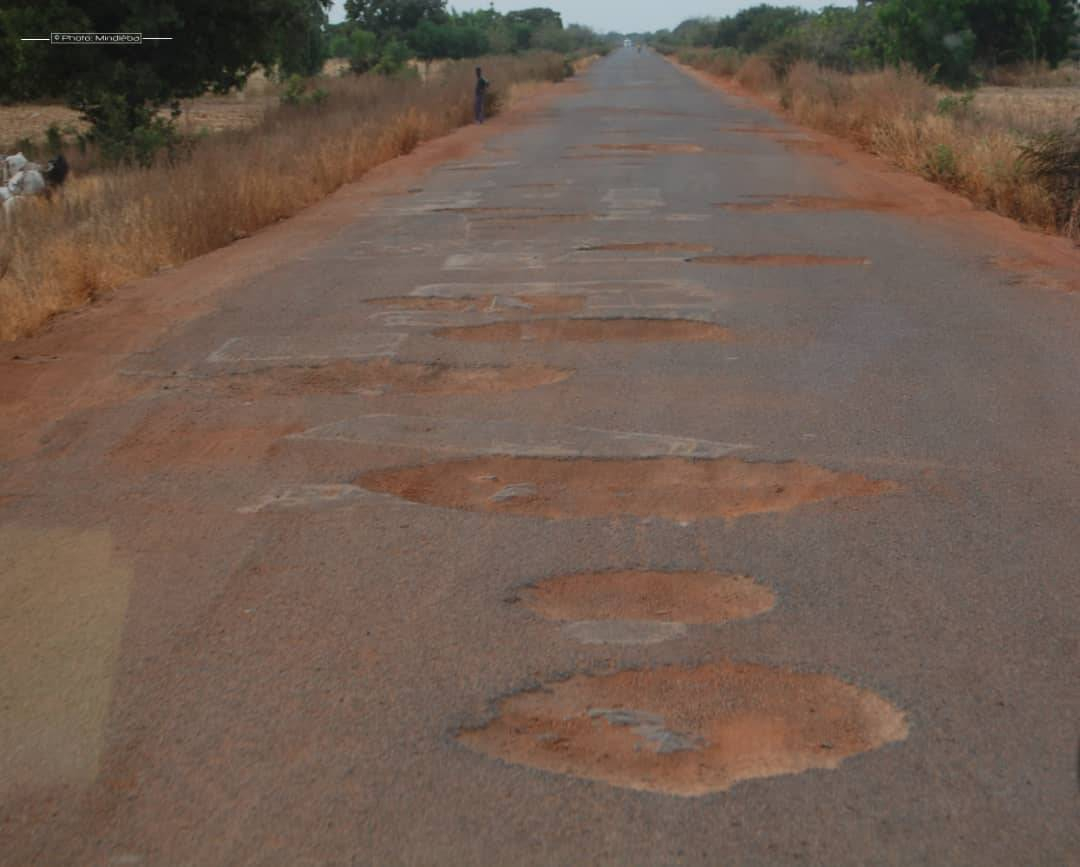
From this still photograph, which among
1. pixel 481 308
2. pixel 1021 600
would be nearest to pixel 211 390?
pixel 481 308

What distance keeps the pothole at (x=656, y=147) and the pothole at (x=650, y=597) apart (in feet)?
55.1

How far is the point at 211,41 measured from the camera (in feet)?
73.3

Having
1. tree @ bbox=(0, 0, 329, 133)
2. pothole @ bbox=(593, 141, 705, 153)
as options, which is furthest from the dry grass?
tree @ bbox=(0, 0, 329, 133)

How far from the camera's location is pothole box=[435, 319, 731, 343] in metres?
7.67

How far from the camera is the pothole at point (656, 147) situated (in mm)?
20406

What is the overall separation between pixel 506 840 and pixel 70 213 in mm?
11328

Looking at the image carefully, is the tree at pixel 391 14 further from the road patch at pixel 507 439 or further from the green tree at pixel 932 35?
the road patch at pixel 507 439

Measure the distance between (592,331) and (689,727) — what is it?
15.5 feet

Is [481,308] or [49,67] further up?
[49,67]

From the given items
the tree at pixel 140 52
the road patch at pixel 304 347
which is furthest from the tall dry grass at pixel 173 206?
the road patch at pixel 304 347

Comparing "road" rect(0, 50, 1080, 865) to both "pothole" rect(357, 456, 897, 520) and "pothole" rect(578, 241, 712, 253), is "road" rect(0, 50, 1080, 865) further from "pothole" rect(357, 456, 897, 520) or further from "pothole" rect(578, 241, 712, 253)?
"pothole" rect(578, 241, 712, 253)

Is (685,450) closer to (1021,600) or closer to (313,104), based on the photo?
(1021,600)

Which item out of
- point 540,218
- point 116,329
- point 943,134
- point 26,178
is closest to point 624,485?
point 116,329

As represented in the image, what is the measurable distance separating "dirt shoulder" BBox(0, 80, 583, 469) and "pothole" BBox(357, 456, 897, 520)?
2023mm
